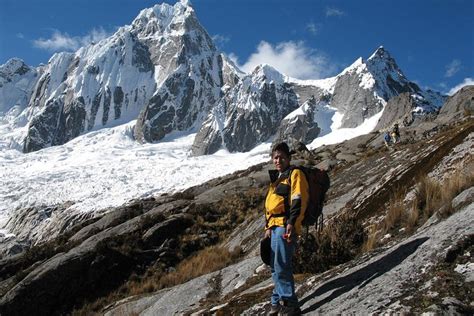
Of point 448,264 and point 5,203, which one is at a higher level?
point 5,203

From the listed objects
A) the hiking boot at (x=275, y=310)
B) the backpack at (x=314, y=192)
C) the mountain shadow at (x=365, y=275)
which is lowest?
the hiking boot at (x=275, y=310)

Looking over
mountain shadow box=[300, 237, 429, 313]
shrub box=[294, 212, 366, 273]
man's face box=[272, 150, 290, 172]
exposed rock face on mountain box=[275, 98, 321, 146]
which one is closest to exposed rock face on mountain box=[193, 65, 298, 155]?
exposed rock face on mountain box=[275, 98, 321, 146]

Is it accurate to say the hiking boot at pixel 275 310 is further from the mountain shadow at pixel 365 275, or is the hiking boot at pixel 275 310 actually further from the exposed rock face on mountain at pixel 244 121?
the exposed rock face on mountain at pixel 244 121

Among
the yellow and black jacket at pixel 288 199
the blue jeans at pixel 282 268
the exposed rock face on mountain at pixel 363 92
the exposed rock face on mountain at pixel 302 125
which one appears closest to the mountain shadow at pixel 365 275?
the blue jeans at pixel 282 268

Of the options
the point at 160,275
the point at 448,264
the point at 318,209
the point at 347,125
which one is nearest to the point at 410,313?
the point at 448,264

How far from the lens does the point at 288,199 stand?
6.25m

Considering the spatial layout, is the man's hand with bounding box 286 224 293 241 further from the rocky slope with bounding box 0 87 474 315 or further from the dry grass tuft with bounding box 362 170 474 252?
the dry grass tuft with bounding box 362 170 474 252

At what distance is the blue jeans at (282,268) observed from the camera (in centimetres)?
576

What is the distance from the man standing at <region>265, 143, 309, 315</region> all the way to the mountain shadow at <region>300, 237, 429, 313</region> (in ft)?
1.06

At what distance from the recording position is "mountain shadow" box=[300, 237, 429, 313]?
18.3 feet

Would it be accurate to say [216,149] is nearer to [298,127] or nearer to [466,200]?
[298,127]

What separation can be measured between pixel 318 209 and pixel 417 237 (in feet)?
4.43

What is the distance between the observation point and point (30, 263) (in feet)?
61.5

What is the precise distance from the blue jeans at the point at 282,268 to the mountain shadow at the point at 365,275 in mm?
284
